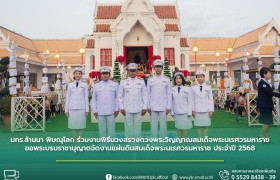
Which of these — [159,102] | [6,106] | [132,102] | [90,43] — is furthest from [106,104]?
[90,43]

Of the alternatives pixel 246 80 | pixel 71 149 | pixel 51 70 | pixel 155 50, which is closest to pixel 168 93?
pixel 71 149

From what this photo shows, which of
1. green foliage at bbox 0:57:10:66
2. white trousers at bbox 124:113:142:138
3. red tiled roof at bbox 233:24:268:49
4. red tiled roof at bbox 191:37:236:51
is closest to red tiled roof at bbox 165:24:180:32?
red tiled roof at bbox 233:24:268:49

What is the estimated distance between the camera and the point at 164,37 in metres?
21.6

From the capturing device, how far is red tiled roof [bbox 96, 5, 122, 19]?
22562 millimetres

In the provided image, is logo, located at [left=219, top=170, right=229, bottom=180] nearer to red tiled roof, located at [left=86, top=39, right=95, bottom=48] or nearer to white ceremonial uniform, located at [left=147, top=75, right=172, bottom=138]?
white ceremonial uniform, located at [left=147, top=75, right=172, bottom=138]

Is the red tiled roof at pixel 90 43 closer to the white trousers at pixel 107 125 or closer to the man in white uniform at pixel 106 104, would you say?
the man in white uniform at pixel 106 104

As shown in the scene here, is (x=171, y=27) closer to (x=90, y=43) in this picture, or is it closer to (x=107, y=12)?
(x=107, y=12)

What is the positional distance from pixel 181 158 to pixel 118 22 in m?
16.8

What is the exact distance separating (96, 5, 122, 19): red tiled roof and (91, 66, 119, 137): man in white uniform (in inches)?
661

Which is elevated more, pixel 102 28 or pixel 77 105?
pixel 102 28

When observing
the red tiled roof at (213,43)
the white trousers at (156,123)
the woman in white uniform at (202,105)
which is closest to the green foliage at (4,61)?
the white trousers at (156,123)

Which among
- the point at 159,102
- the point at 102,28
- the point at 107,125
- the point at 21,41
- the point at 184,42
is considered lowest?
the point at 107,125

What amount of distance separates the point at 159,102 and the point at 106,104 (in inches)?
49.2

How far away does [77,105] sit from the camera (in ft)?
22.8
